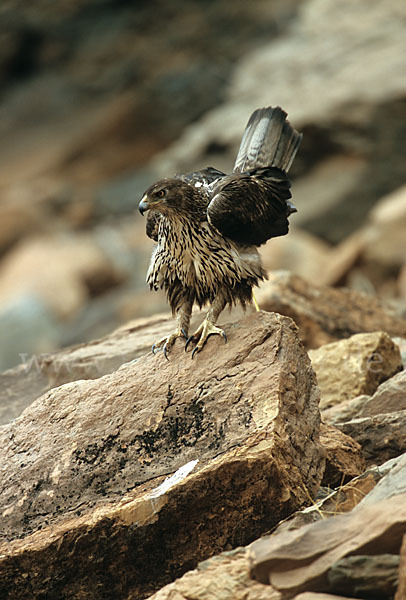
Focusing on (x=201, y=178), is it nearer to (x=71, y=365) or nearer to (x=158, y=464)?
(x=71, y=365)

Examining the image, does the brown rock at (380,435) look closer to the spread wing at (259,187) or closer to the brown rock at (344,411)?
the brown rock at (344,411)

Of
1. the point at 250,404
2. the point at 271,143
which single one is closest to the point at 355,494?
the point at 250,404

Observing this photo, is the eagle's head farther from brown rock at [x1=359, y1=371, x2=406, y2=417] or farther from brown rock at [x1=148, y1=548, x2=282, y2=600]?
brown rock at [x1=148, y1=548, x2=282, y2=600]

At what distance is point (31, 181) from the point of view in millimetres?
23141

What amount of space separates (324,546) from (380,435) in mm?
1695

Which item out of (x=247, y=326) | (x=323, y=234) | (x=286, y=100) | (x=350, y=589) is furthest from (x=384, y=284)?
(x=350, y=589)

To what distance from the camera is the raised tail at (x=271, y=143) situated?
552 cm

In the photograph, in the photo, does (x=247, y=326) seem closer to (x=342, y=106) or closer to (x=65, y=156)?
(x=342, y=106)

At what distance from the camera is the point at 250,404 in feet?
13.5

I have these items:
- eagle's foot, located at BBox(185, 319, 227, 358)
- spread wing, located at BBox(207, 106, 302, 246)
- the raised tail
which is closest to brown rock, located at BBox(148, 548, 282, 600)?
eagle's foot, located at BBox(185, 319, 227, 358)

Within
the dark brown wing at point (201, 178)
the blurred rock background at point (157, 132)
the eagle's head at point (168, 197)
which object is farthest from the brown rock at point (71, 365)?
the blurred rock background at point (157, 132)

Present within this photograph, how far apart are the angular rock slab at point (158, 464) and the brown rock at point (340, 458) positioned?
1.06 ft

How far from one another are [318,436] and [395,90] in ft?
40.3

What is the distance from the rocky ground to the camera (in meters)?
3.56
